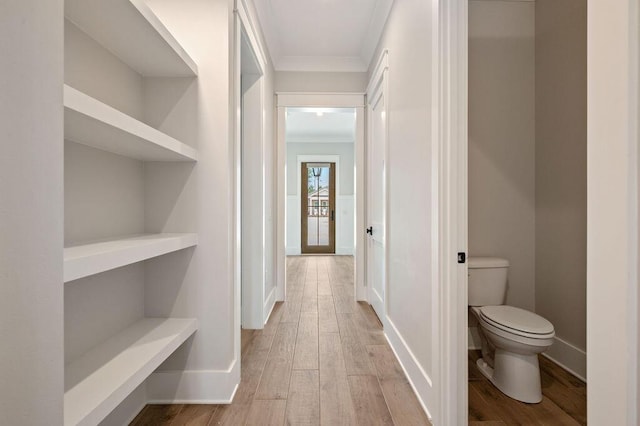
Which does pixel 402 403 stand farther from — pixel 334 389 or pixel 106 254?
pixel 106 254

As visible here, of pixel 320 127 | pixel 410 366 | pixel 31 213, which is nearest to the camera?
pixel 31 213

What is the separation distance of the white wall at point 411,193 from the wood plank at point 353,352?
9.2 inches

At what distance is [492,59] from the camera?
236 centimetres

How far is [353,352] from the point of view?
2.31m

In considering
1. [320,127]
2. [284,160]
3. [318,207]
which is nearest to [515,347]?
[284,160]

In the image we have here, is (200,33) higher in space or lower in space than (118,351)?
higher

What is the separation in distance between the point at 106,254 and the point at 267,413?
3.70 ft

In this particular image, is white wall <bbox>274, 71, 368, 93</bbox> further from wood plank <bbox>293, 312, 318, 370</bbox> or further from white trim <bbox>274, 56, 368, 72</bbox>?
wood plank <bbox>293, 312, 318, 370</bbox>

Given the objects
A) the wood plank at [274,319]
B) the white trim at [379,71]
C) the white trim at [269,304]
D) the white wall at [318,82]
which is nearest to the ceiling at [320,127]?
the white wall at [318,82]

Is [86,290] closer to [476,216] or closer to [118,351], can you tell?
[118,351]

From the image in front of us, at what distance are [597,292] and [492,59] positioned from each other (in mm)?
2180

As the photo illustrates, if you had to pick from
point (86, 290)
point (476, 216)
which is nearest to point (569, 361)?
point (476, 216)

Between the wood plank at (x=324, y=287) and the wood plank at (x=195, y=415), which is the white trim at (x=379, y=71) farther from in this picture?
the wood plank at (x=195, y=415)

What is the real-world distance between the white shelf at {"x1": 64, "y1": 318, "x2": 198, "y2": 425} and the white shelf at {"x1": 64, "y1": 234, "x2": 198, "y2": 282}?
39 centimetres
